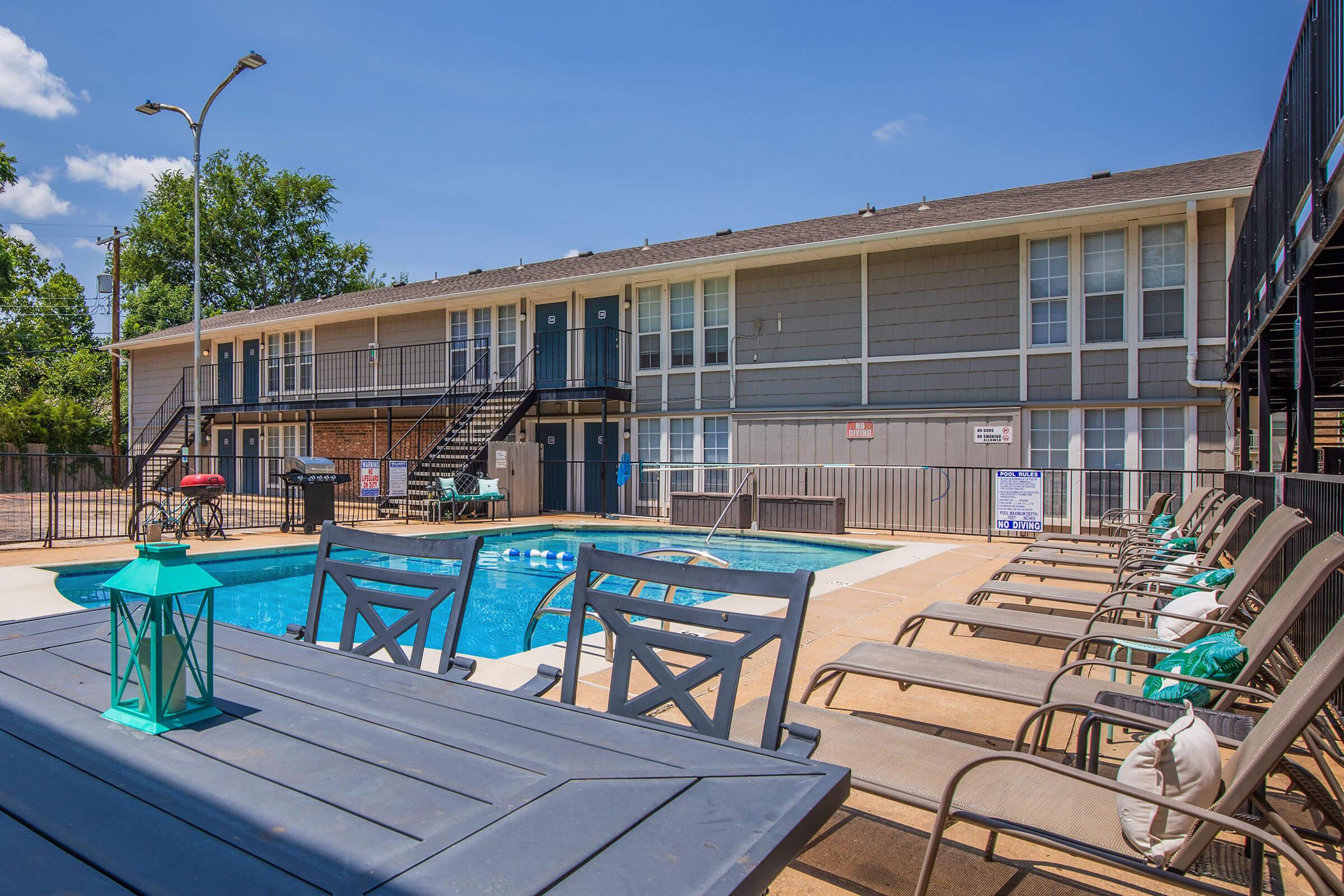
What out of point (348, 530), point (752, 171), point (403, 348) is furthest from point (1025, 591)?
point (752, 171)

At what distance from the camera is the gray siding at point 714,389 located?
51.2 ft

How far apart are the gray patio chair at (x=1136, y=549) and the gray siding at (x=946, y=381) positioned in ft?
18.6

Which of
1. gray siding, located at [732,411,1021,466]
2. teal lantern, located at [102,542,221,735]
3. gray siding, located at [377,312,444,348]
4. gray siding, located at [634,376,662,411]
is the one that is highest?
gray siding, located at [377,312,444,348]

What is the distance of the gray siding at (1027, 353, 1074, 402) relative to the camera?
1259cm

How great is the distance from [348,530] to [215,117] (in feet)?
58.2

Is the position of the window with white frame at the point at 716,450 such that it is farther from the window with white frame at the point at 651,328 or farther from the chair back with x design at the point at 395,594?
the chair back with x design at the point at 395,594

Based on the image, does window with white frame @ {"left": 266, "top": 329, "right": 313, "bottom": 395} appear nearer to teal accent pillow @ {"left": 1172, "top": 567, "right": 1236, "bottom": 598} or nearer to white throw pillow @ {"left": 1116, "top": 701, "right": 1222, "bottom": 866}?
teal accent pillow @ {"left": 1172, "top": 567, "right": 1236, "bottom": 598}

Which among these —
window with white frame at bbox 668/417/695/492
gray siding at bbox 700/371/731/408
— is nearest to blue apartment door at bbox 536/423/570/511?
window with white frame at bbox 668/417/695/492

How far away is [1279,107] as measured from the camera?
232 inches

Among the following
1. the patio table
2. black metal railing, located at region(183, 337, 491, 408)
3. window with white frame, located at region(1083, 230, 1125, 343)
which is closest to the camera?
the patio table

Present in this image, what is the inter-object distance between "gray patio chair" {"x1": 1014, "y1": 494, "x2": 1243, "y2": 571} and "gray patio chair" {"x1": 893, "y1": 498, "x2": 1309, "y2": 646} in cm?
84

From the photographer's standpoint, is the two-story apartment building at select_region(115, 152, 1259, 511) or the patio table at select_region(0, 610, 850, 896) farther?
the two-story apartment building at select_region(115, 152, 1259, 511)

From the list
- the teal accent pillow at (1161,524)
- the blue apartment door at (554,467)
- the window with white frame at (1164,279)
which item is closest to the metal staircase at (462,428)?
the blue apartment door at (554,467)

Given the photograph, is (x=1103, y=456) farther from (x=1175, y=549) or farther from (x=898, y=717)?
(x=898, y=717)
